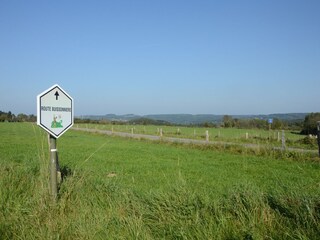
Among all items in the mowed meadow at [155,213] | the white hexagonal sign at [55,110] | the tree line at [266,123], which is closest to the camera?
the mowed meadow at [155,213]

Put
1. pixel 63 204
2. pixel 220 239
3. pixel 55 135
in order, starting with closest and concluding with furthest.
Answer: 1. pixel 220 239
2. pixel 63 204
3. pixel 55 135

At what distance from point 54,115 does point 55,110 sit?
94mm

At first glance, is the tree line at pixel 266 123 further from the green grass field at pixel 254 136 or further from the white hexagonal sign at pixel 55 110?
the white hexagonal sign at pixel 55 110

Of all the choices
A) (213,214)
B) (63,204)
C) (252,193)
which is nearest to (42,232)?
(63,204)

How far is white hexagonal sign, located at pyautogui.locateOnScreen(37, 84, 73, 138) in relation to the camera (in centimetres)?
575

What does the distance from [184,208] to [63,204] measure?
6.77ft

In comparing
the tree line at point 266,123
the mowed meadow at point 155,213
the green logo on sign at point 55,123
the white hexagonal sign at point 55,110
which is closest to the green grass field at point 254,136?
the tree line at point 266,123

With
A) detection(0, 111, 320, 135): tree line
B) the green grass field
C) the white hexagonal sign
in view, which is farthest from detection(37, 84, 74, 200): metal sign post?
detection(0, 111, 320, 135): tree line

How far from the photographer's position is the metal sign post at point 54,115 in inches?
227

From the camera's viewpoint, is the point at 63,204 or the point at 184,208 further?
the point at 63,204

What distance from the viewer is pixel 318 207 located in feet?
14.1

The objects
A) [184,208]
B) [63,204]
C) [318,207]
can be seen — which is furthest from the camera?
[63,204]

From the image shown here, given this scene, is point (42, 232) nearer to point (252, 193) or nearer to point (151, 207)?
point (151, 207)

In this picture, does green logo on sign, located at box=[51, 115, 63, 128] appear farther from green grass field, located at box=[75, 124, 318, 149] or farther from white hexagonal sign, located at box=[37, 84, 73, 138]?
green grass field, located at box=[75, 124, 318, 149]
